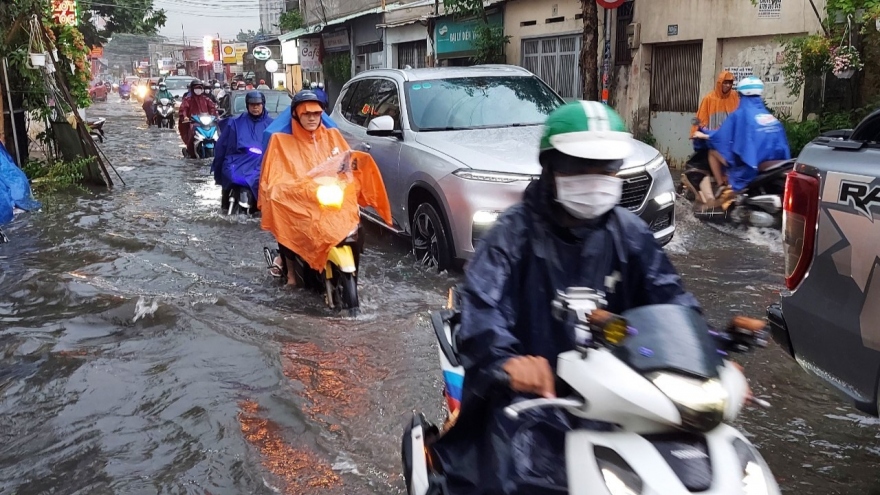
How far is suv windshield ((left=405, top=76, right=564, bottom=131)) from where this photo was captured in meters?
7.52

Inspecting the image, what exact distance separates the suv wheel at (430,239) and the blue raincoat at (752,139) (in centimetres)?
352

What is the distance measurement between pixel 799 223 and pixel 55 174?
11.6 meters

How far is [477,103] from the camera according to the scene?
25.2 ft

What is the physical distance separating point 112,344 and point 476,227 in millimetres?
2770

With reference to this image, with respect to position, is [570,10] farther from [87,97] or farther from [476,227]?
[476,227]

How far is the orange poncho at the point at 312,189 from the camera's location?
234 inches

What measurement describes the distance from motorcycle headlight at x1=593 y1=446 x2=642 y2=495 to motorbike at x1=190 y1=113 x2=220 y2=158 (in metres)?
16.0

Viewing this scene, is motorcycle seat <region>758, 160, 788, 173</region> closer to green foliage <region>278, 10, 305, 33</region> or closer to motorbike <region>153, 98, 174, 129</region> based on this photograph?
motorbike <region>153, 98, 174, 129</region>

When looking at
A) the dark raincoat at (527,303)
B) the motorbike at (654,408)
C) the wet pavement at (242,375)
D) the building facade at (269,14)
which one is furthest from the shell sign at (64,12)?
the building facade at (269,14)

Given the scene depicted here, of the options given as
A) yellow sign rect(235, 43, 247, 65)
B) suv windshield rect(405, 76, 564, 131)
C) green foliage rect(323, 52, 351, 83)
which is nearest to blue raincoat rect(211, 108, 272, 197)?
suv windshield rect(405, 76, 564, 131)

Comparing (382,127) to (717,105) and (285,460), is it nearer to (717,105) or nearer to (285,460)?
(285,460)

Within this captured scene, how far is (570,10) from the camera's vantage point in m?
16.8

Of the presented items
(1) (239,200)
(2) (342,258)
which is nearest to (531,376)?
(2) (342,258)

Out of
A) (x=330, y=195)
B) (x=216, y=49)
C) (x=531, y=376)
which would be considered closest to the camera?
(x=531, y=376)
